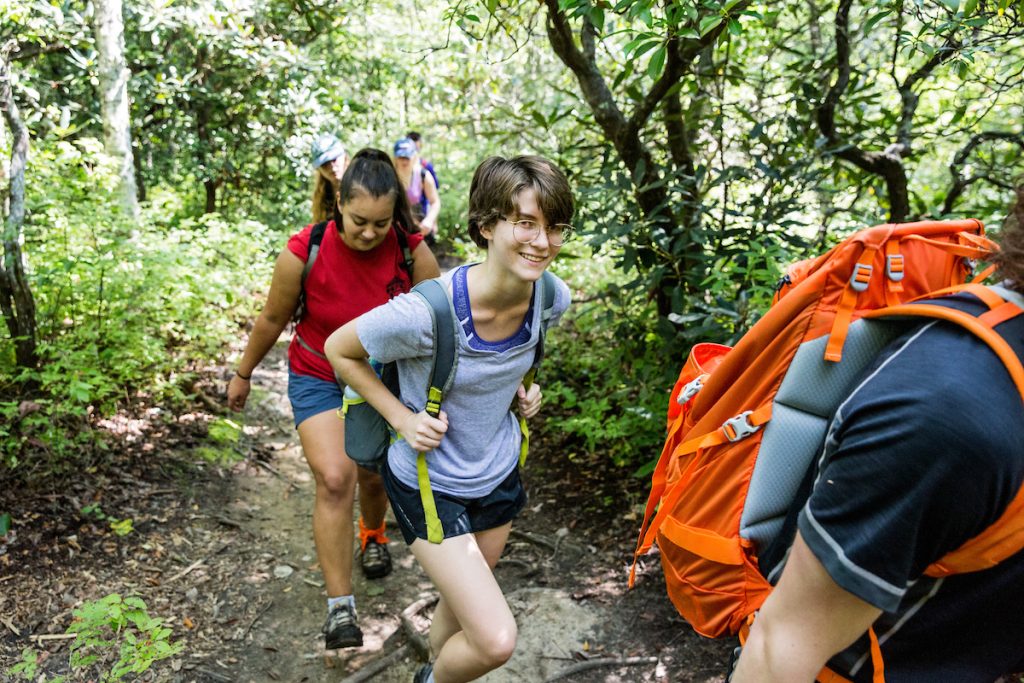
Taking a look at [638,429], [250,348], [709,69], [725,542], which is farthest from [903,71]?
[725,542]

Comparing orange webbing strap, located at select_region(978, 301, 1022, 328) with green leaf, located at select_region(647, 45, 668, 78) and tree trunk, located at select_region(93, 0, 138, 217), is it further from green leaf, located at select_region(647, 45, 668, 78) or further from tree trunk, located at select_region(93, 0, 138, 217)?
tree trunk, located at select_region(93, 0, 138, 217)

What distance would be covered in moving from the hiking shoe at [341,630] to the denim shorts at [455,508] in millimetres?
1041

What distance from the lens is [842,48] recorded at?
14.2ft

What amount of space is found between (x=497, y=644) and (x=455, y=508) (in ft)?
1.47

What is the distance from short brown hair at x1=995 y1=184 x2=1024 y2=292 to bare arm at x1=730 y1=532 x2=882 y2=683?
1.78 feet

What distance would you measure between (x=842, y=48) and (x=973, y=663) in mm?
3996

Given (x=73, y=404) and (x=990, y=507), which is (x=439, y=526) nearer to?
(x=990, y=507)

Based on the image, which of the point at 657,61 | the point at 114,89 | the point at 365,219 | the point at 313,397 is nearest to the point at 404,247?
the point at 365,219

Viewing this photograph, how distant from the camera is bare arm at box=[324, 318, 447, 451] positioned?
2334mm

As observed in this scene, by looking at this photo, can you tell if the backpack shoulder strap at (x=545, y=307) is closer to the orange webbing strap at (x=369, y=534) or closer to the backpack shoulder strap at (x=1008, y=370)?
the backpack shoulder strap at (x=1008, y=370)

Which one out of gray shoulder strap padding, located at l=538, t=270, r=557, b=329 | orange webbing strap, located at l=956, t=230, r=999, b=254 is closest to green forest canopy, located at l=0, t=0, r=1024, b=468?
orange webbing strap, located at l=956, t=230, r=999, b=254

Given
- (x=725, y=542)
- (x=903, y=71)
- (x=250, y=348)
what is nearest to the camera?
(x=725, y=542)

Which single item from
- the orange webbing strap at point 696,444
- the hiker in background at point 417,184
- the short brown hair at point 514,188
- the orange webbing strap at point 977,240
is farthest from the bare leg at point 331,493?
the hiker in background at point 417,184

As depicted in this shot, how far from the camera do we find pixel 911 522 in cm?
105
